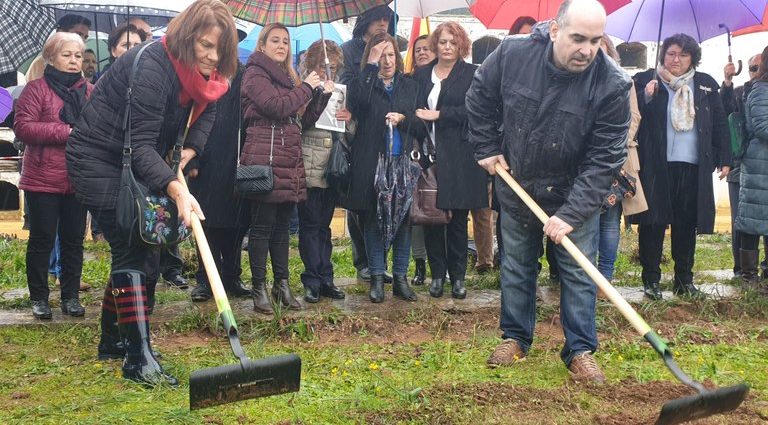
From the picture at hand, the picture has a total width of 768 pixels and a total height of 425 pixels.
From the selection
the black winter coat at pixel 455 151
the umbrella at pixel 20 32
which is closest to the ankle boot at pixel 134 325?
the black winter coat at pixel 455 151

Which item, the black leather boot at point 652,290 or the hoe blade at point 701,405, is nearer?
the hoe blade at point 701,405

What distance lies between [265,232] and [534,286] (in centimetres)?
199

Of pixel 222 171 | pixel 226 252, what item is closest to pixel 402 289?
pixel 226 252

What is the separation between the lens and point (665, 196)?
7250 millimetres

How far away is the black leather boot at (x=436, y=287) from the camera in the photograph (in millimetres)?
7195

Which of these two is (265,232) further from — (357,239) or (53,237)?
(357,239)

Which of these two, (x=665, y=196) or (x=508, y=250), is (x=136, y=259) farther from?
(x=665, y=196)

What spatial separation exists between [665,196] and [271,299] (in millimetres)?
2945

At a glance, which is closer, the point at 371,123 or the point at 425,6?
the point at 371,123

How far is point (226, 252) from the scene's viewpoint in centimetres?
705

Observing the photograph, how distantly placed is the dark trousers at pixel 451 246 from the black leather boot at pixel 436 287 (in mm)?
31

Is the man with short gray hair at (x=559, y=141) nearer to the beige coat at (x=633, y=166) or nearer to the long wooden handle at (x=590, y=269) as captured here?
the long wooden handle at (x=590, y=269)

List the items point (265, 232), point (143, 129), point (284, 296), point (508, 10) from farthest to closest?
point (508, 10) < point (284, 296) < point (265, 232) < point (143, 129)

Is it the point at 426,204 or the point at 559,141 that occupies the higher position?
the point at 559,141
